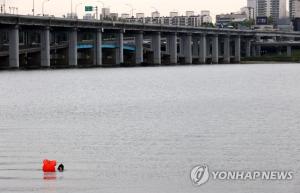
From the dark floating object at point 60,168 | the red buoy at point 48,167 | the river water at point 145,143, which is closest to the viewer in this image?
the river water at point 145,143

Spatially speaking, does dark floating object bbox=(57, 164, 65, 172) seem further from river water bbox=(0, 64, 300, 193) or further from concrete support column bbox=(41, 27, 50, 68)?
concrete support column bbox=(41, 27, 50, 68)

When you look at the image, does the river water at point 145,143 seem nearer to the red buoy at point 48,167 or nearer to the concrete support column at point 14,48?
the red buoy at point 48,167

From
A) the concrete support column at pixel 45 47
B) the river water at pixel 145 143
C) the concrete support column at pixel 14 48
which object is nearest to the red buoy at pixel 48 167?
the river water at pixel 145 143

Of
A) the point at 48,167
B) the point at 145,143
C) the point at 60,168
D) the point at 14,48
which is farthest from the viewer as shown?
the point at 14,48

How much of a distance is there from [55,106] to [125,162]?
37.5 metres

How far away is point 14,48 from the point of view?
6732 inches

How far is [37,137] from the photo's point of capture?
48312mm

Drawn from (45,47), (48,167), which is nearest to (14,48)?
(45,47)

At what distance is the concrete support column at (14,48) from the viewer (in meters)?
171

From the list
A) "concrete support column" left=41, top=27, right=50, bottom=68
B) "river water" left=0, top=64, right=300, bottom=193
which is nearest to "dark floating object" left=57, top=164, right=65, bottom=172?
"river water" left=0, top=64, right=300, bottom=193

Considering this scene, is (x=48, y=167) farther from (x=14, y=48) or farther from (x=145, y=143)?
(x=14, y=48)

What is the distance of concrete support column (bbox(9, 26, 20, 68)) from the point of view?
6718 inches

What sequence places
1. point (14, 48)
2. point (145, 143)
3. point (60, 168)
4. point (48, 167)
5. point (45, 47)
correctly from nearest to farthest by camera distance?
1. point (48, 167)
2. point (60, 168)
3. point (145, 143)
4. point (14, 48)
5. point (45, 47)

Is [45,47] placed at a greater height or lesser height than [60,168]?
lesser
